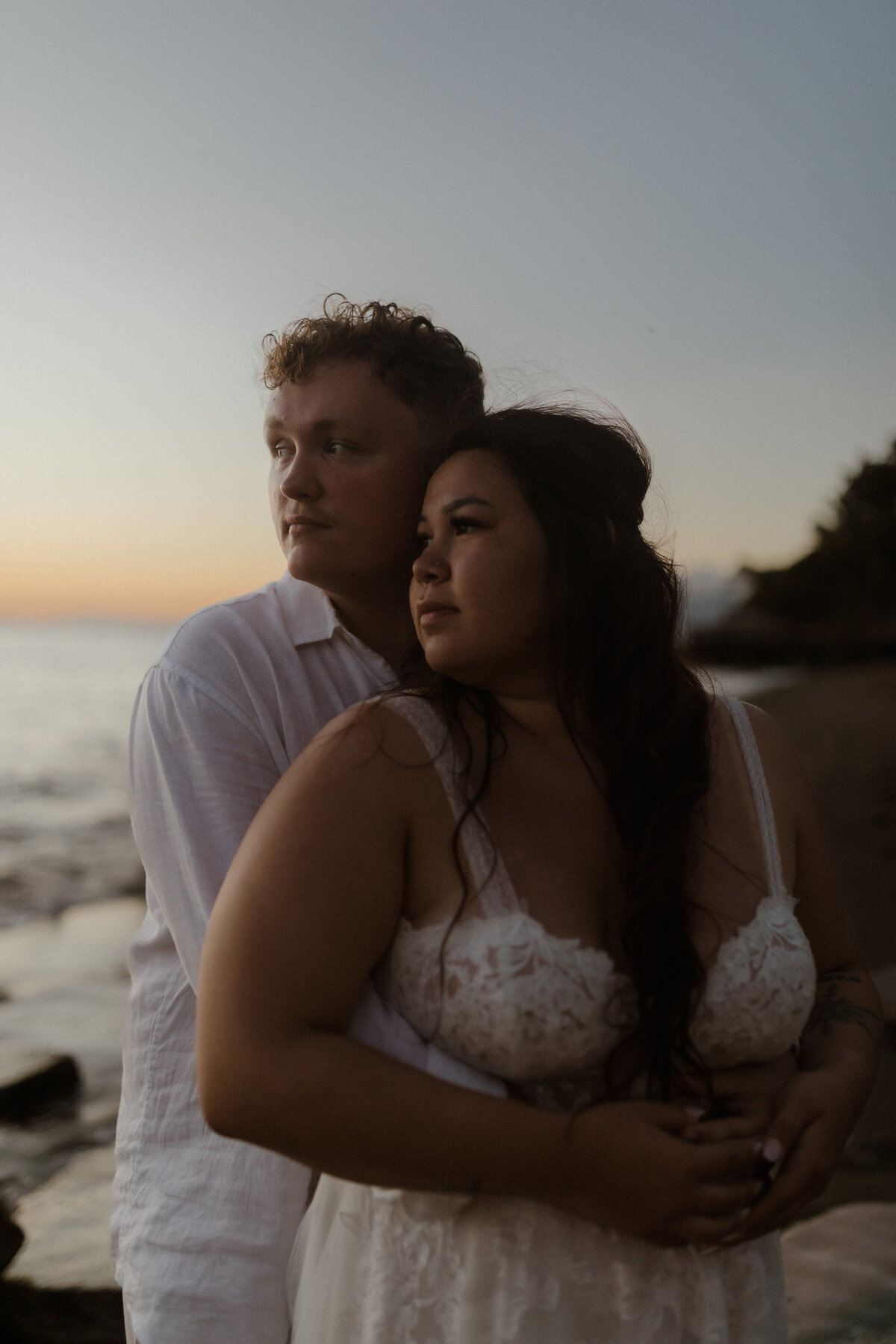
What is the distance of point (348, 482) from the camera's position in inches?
82.7

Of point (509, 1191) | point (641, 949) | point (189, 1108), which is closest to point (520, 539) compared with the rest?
point (641, 949)

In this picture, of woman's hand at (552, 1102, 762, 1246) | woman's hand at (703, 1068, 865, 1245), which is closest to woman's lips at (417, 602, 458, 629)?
woman's hand at (552, 1102, 762, 1246)

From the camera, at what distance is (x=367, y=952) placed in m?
1.39

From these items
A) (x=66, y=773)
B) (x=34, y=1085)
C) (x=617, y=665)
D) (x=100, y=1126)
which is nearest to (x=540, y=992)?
(x=617, y=665)

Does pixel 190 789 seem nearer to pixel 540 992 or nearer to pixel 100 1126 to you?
pixel 540 992

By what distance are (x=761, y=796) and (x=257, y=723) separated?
85 cm

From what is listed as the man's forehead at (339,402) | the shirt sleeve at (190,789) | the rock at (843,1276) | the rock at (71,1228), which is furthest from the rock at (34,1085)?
the man's forehead at (339,402)

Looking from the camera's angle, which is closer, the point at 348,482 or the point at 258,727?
the point at 258,727

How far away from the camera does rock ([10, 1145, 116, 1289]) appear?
3594 millimetres

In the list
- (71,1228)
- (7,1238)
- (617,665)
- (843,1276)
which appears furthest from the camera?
(71,1228)

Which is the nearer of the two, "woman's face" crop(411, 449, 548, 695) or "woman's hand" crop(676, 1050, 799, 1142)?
"woman's hand" crop(676, 1050, 799, 1142)

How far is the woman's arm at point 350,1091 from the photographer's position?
1.31m

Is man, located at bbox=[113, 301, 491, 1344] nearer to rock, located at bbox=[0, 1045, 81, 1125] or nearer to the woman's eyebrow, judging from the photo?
the woman's eyebrow

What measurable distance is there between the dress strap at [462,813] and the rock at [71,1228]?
285 cm
